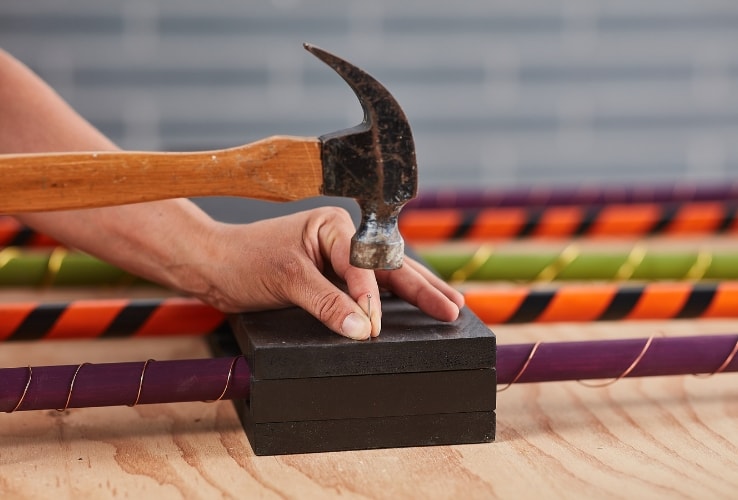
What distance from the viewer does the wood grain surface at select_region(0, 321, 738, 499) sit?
1.08m

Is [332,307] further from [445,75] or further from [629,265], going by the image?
[445,75]

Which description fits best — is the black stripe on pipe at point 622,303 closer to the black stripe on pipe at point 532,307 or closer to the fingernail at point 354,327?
the black stripe on pipe at point 532,307

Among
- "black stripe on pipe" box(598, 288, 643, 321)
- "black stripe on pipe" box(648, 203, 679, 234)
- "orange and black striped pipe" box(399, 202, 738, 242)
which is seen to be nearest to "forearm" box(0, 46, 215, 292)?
"black stripe on pipe" box(598, 288, 643, 321)

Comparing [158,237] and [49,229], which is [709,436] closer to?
[158,237]

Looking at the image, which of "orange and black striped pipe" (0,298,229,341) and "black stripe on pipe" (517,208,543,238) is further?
"black stripe on pipe" (517,208,543,238)

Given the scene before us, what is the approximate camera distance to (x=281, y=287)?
1235mm

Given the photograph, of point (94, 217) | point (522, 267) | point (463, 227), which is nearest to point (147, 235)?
point (94, 217)

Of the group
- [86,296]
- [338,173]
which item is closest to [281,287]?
[338,173]

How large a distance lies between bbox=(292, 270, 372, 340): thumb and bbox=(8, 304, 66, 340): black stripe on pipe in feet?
1.45

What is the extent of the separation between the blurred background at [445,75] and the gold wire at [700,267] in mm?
1915

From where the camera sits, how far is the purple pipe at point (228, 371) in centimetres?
115

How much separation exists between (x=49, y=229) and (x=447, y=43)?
253 cm

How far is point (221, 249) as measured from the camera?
1.33 metres

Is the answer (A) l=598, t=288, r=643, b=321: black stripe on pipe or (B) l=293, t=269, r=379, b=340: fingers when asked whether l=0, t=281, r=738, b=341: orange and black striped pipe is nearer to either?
(A) l=598, t=288, r=643, b=321: black stripe on pipe
